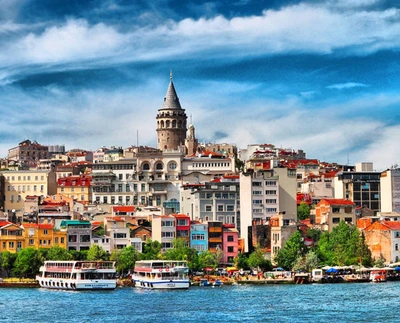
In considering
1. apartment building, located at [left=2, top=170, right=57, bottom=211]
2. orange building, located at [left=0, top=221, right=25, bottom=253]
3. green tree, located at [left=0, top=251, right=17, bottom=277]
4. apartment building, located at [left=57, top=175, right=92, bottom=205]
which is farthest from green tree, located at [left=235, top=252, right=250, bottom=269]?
apartment building, located at [left=2, top=170, right=57, bottom=211]

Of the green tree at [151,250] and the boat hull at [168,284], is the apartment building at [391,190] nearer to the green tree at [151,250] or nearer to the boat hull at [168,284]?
the green tree at [151,250]

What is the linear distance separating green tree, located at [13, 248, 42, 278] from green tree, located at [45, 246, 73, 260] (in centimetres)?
83

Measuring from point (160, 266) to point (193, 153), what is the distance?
57.4m

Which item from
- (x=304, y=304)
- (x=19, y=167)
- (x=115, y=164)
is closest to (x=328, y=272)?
(x=304, y=304)

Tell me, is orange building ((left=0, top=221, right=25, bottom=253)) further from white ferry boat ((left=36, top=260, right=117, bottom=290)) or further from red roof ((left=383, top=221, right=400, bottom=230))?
red roof ((left=383, top=221, right=400, bottom=230))

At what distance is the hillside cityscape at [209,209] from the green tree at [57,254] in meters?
3.16

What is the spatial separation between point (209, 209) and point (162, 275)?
70.5ft

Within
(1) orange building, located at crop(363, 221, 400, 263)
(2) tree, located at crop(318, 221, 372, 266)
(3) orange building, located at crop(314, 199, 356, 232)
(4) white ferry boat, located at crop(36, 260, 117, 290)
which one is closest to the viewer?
(4) white ferry boat, located at crop(36, 260, 117, 290)

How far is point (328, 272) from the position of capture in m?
78.4

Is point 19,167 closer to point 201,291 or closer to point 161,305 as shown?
point 201,291

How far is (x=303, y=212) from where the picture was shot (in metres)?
100

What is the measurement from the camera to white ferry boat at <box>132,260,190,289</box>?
233ft

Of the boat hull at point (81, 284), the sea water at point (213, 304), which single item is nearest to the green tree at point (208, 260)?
the sea water at point (213, 304)

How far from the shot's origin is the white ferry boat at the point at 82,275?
7044 cm
